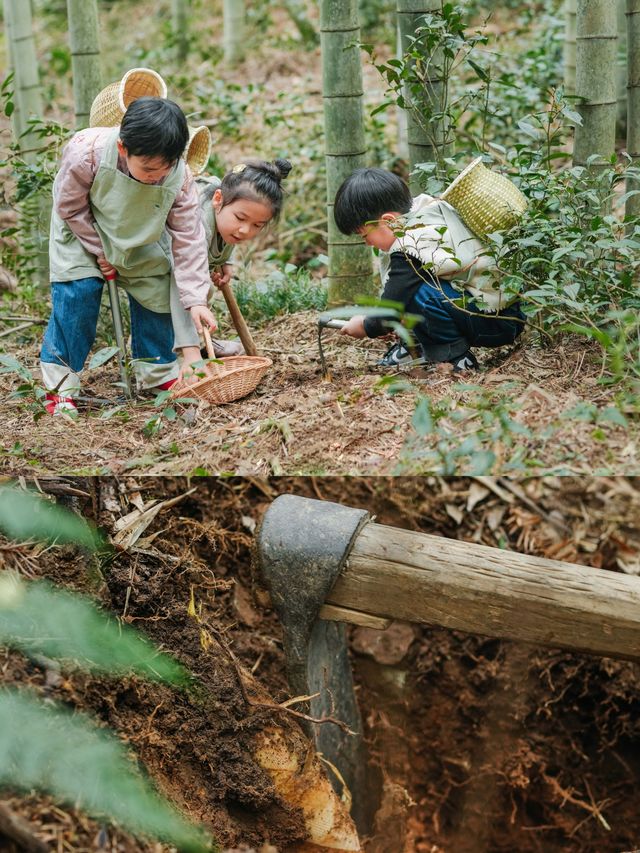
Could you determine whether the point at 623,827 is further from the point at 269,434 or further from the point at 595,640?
the point at 269,434

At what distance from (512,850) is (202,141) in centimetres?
275

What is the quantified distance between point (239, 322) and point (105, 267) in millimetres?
521

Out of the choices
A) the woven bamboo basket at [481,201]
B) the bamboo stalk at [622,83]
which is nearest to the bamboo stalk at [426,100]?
the woven bamboo basket at [481,201]

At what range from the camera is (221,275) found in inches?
140

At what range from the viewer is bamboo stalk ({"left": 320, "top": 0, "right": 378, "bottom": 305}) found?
11.9 ft

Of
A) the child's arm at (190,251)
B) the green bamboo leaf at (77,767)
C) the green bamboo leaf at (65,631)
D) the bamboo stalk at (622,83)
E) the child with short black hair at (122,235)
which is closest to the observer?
the green bamboo leaf at (77,767)

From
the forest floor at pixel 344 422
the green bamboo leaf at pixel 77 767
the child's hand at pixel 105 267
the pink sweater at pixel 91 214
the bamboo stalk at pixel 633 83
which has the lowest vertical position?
the green bamboo leaf at pixel 77 767

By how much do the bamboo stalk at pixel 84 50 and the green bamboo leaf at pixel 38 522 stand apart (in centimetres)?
228

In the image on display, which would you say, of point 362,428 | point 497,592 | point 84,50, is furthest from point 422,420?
point 84,50

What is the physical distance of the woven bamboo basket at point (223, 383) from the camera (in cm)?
309

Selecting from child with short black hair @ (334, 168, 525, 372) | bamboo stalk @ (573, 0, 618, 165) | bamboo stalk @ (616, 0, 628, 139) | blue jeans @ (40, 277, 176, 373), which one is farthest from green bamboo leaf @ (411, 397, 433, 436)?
bamboo stalk @ (616, 0, 628, 139)

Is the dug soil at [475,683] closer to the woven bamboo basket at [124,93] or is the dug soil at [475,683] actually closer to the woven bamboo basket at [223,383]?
the woven bamboo basket at [223,383]

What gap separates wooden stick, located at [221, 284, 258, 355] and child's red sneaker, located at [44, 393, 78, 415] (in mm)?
669

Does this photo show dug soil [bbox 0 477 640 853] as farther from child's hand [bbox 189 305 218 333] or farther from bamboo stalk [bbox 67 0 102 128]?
bamboo stalk [bbox 67 0 102 128]
